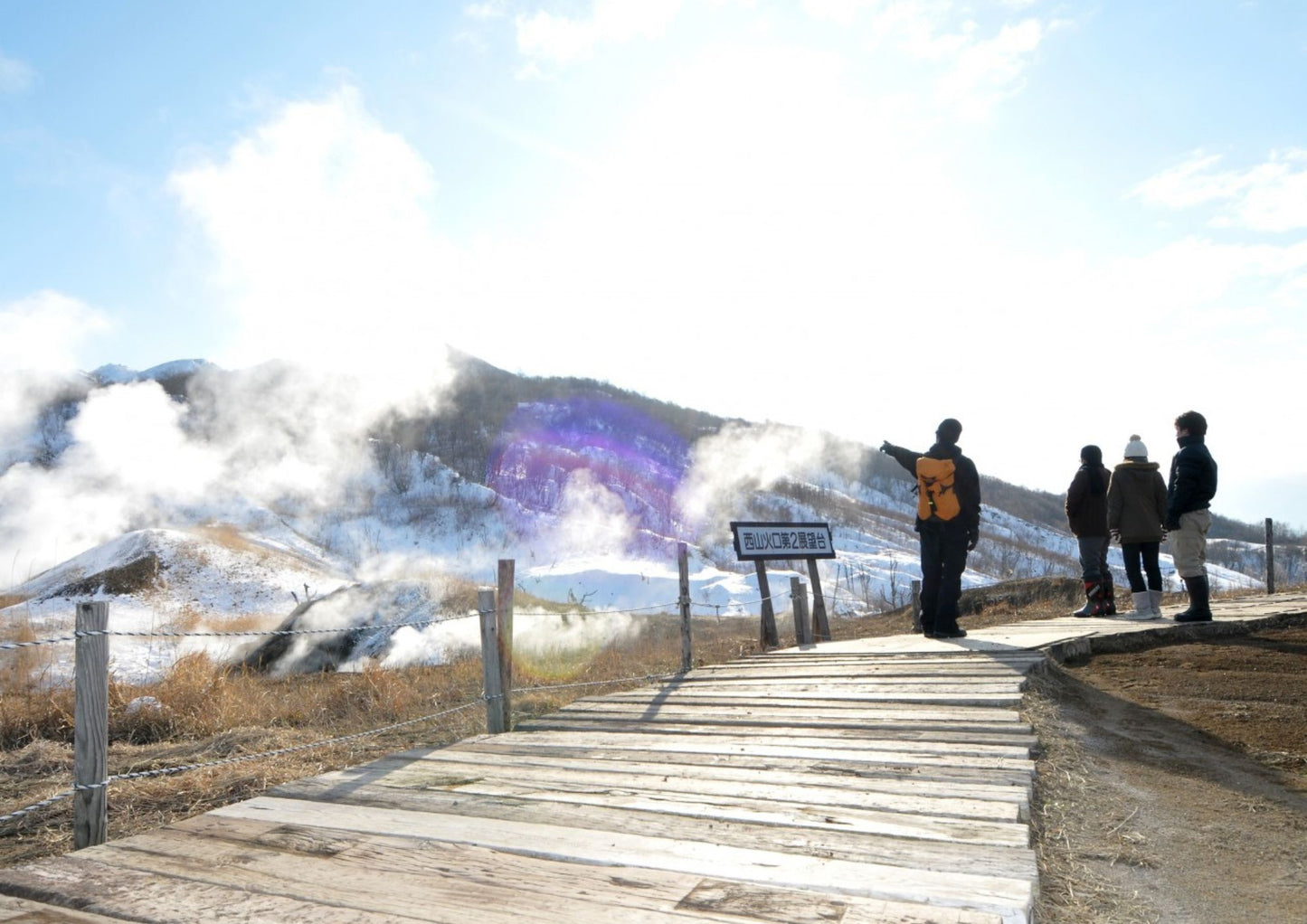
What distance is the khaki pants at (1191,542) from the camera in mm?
7508

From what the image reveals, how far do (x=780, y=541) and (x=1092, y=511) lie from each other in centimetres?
334

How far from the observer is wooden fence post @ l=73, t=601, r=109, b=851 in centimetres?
339

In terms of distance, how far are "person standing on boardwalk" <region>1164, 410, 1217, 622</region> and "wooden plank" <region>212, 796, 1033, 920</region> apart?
639 cm

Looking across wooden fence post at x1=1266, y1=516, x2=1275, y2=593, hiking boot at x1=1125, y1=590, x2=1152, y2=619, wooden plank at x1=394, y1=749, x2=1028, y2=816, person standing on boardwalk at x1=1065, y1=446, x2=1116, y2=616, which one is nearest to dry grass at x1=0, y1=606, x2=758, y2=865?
wooden plank at x1=394, y1=749, x2=1028, y2=816

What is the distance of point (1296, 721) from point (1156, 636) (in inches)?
102

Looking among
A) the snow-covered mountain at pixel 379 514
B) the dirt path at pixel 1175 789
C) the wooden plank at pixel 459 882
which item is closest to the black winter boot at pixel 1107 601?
the dirt path at pixel 1175 789

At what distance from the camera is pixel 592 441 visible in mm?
54656

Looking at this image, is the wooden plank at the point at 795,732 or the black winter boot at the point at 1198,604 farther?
the black winter boot at the point at 1198,604

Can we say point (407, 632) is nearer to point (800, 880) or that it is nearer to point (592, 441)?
point (800, 880)

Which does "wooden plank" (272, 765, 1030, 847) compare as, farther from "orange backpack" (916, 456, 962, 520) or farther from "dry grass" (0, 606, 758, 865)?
"orange backpack" (916, 456, 962, 520)

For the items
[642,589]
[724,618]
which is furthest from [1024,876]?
[642,589]

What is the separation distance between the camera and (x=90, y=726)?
346 cm

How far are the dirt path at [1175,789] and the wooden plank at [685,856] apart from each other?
9.5 inches

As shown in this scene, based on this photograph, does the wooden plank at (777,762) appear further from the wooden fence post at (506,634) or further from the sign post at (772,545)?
the sign post at (772,545)
